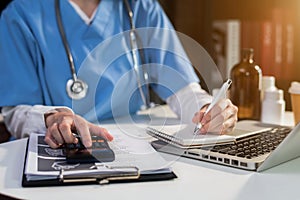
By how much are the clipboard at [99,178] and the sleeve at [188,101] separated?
1.13ft

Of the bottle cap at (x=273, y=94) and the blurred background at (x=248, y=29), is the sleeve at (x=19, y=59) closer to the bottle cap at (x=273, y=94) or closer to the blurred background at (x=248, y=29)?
the bottle cap at (x=273, y=94)

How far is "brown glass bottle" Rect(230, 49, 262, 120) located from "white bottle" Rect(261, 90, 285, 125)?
0.06 ft

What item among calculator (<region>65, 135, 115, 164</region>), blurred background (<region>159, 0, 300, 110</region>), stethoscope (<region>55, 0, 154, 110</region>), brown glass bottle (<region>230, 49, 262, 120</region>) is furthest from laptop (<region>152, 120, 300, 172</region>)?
blurred background (<region>159, 0, 300, 110</region>)

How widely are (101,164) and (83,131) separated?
0.11 meters

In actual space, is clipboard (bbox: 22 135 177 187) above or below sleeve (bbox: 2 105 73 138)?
below

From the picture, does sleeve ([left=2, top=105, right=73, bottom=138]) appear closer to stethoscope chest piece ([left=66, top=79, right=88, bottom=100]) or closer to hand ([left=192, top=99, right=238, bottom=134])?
stethoscope chest piece ([left=66, top=79, right=88, bottom=100])

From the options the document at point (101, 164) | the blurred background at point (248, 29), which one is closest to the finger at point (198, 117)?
the document at point (101, 164)

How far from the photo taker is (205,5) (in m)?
2.12

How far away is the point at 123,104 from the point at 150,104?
0.34 ft

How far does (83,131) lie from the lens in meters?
0.91

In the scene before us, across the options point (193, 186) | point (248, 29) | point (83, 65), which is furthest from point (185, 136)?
point (248, 29)

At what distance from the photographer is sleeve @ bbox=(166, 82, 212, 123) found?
117cm


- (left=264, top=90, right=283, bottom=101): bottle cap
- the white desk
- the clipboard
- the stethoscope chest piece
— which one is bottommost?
the white desk

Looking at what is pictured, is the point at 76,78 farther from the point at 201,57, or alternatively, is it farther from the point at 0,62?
the point at 201,57
